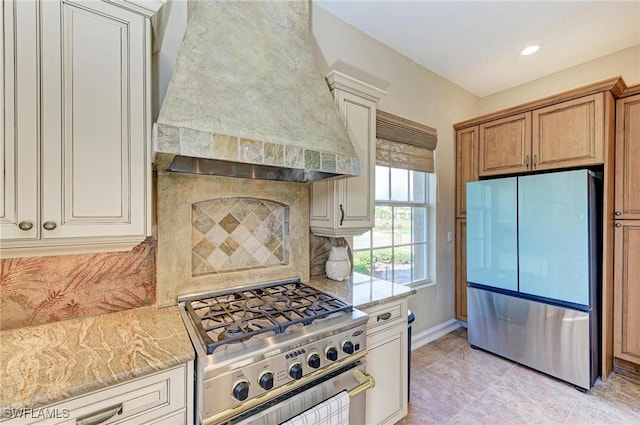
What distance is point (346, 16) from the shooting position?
2.25m

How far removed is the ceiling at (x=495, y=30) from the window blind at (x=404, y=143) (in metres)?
0.67

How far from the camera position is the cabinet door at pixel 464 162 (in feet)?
10.0

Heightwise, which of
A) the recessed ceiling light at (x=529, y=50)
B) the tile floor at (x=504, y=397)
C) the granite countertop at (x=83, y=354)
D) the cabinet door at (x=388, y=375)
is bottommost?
the tile floor at (x=504, y=397)

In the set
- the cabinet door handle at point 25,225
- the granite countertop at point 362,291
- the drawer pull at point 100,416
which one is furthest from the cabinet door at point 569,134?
the cabinet door handle at point 25,225

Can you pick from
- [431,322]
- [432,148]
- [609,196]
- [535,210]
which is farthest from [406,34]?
[431,322]

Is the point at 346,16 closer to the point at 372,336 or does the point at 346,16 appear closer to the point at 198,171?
the point at 198,171

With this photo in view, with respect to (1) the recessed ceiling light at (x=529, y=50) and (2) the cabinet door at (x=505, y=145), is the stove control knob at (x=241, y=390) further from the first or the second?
(1) the recessed ceiling light at (x=529, y=50)

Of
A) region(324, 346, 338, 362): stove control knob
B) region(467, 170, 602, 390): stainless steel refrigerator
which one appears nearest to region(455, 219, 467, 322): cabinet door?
region(467, 170, 602, 390): stainless steel refrigerator

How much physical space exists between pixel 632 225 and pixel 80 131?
361cm

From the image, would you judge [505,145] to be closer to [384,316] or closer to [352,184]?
[352,184]

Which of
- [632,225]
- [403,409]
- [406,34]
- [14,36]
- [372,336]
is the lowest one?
[403,409]

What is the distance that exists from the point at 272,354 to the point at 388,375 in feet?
3.16

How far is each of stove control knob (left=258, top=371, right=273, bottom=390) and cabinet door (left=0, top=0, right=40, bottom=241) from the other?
973mm

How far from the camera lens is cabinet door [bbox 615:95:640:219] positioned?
2229 millimetres
